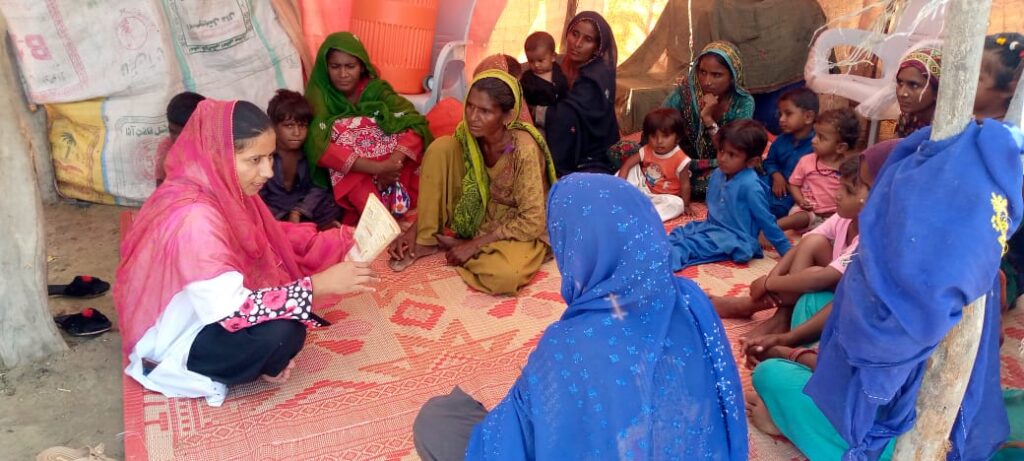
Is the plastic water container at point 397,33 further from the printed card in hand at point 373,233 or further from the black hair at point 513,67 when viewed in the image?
the printed card in hand at point 373,233

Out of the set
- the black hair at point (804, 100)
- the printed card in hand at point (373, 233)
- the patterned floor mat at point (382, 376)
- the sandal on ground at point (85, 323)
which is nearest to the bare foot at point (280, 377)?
the patterned floor mat at point (382, 376)

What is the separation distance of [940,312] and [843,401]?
0.46m

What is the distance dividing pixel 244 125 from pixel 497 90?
4.22ft

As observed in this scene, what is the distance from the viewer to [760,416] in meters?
2.48

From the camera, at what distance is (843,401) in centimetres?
180

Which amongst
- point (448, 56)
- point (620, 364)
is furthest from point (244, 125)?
point (448, 56)

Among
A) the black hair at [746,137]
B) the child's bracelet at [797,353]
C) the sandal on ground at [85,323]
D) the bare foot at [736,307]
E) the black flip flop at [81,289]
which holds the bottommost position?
the black flip flop at [81,289]

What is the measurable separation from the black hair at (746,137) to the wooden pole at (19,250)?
3000 millimetres

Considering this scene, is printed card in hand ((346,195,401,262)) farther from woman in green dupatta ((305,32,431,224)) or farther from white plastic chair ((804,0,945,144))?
white plastic chair ((804,0,945,144))

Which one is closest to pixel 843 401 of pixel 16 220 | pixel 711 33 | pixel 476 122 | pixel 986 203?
pixel 986 203

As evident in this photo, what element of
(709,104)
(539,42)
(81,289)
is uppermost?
(539,42)

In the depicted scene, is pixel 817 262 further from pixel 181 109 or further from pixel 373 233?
pixel 181 109

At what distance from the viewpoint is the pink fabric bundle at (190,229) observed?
2412 millimetres

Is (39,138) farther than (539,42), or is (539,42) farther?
(539,42)
